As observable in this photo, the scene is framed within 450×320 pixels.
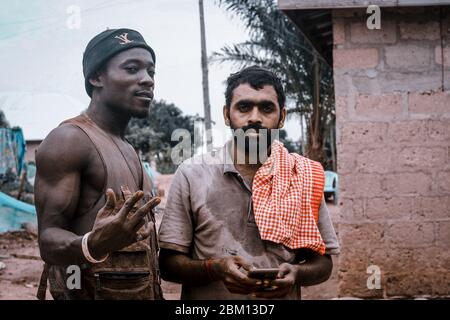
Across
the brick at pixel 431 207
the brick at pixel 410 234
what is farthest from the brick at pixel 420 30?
the brick at pixel 410 234

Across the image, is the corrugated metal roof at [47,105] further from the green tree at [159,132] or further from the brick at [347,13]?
the green tree at [159,132]

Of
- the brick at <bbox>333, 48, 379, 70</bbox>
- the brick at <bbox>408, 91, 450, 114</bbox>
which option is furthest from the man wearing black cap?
the brick at <bbox>408, 91, 450, 114</bbox>

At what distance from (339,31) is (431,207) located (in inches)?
62.2

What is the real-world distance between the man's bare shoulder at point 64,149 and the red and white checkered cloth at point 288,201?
2.00ft

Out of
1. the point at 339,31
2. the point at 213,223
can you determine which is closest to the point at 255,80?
the point at 213,223

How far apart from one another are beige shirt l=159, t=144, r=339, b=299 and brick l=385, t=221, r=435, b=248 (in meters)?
2.56

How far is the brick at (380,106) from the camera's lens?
4.29 metres

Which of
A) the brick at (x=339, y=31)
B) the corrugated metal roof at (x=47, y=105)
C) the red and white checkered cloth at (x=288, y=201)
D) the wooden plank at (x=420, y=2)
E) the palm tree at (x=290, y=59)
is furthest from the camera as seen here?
the palm tree at (x=290, y=59)

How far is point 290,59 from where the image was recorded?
10500mm

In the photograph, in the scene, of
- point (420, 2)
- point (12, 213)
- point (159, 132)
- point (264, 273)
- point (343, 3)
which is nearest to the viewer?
point (264, 273)

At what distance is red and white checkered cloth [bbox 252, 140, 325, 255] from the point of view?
186 centimetres

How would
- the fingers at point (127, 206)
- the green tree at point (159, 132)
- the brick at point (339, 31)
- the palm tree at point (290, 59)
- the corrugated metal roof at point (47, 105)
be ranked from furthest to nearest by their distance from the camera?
1. the green tree at point (159, 132)
2. the palm tree at point (290, 59)
3. the brick at point (339, 31)
4. the corrugated metal roof at point (47, 105)
5. the fingers at point (127, 206)

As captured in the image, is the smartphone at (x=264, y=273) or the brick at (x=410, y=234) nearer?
the smartphone at (x=264, y=273)

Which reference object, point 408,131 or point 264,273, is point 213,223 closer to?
point 264,273
